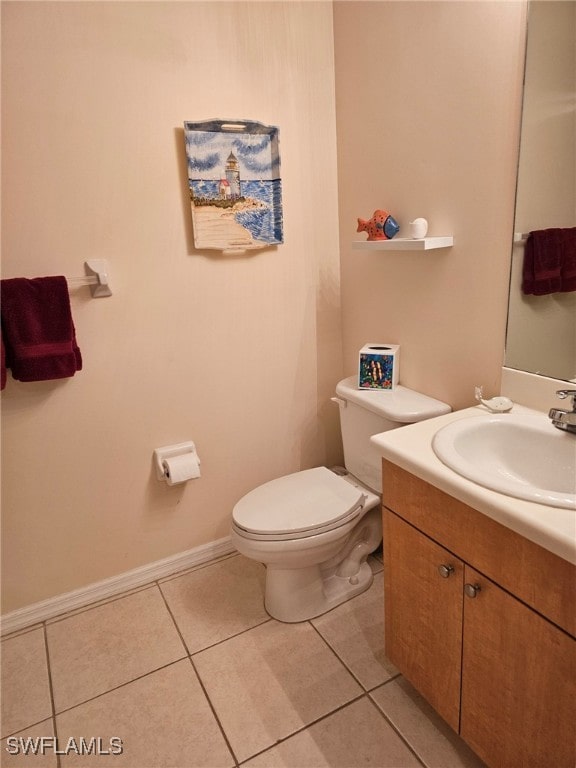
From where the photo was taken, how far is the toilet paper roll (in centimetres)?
190

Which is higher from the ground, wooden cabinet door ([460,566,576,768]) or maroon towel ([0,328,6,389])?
maroon towel ([0,328,6,389])

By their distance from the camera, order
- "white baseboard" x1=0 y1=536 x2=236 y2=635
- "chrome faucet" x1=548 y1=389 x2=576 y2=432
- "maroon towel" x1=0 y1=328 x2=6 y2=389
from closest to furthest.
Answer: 1. "chrome faucet" x1=548 y1=389 x2=576 y2=432
2. "maroon towel" x1=0 y1=328 x2=6 y2=389
3. "white baseboard" x1=0 y1=536 x2=236 y2=635

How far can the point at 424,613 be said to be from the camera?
4.24ft

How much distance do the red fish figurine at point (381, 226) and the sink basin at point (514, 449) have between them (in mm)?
737

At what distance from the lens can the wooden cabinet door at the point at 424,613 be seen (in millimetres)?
1196

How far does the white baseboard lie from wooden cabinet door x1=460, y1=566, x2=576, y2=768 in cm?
121

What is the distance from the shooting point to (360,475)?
198 cm

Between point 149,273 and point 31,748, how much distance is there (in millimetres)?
1487

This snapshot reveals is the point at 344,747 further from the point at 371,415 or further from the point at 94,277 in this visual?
the point at 94,277

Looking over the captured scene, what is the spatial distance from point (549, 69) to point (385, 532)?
1.27 meters

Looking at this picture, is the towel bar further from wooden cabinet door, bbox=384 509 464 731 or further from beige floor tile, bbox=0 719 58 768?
beige floor tile, bbox=0 719 58 768

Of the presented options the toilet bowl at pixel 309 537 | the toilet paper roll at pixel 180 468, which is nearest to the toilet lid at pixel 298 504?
the toilet bowl at pixel 309 537

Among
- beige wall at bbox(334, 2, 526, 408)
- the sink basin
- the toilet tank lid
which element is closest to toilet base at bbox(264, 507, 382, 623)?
the toilet tank lid

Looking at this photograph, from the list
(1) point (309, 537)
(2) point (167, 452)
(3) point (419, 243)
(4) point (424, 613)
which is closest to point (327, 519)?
(1) point (309, 537)
